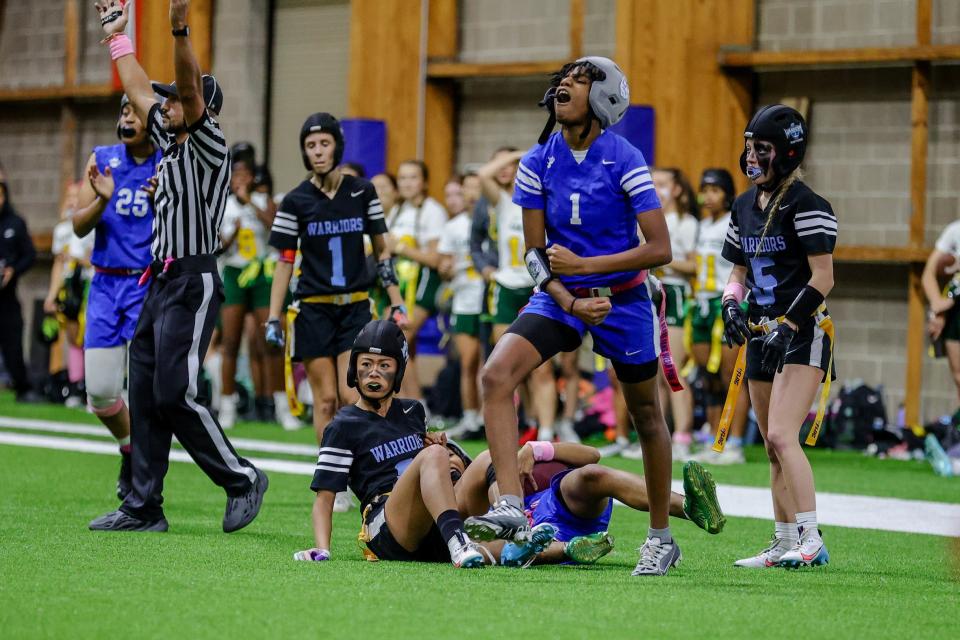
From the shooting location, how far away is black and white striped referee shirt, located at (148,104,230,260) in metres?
7.08

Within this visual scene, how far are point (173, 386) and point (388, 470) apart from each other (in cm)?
123

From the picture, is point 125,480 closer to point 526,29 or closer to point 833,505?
point 833,505

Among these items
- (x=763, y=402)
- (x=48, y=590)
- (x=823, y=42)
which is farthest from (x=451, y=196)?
(x=48, y=590)

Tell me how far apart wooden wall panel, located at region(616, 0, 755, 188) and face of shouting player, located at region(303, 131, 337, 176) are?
6.86 m

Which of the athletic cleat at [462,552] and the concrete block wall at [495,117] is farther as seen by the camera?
the concrete block wall at [495,117]

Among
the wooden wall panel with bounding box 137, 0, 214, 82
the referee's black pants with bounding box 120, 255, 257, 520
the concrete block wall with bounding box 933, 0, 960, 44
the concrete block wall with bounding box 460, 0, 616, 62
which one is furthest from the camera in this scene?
the wooden wall panel with bounding box 137, 0, 214, 82

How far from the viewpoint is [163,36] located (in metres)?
19.4

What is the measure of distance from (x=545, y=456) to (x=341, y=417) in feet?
2.86

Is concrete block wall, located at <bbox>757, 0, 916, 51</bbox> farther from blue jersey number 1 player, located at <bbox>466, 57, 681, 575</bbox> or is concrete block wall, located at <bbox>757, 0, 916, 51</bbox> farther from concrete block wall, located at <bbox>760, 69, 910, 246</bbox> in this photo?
blue jersey number 1 player, located at <bbox>466, 57, 681, 575</bbox>

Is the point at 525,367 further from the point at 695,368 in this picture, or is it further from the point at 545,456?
the point at 695,368

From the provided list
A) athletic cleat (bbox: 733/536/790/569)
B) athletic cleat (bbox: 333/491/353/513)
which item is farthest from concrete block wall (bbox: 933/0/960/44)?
athletic cleat (bbox: 733/536/790/569)

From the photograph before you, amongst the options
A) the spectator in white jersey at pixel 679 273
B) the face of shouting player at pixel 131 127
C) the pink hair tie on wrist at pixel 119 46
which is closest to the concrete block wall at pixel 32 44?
the spectator in white jersey at pixel 679 273

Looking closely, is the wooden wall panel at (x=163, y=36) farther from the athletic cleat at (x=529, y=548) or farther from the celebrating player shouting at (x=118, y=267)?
the athletic cleat at (x=529, y=548)

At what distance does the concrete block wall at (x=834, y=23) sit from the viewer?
1418 centimetres
